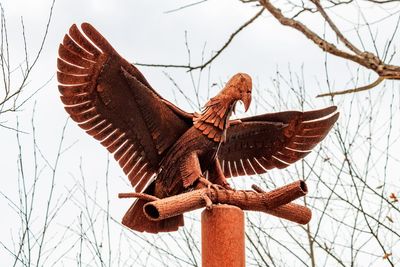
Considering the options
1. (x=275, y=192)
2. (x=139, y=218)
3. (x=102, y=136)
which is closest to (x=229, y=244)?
(x=275, y=192)

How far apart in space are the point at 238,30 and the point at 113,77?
1.86 metres

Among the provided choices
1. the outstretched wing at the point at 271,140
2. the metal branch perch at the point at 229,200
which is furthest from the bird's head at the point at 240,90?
the metal branch perch at the point at 229,200

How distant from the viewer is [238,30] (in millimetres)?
3867

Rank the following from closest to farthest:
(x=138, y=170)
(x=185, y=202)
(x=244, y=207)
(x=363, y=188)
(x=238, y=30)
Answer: (x=185, y=202), (x=244, y=207), (x=138, y=170), (x=363, y=188), (x=238, y=30)

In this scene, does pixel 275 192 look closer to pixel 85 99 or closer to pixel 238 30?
pixel 85 99

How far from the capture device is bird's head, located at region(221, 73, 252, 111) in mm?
2172

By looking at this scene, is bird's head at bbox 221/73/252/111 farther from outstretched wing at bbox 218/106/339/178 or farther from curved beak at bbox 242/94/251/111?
outstretched wing at bbox 218/106/339/178

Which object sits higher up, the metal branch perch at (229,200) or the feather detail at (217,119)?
the feather detail at (217,119)

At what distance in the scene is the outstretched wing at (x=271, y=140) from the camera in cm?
234

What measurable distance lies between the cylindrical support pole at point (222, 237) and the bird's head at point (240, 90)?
0.39 metres

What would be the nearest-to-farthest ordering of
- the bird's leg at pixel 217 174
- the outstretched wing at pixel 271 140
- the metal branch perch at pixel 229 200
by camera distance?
→ 1. the metal branch perch at pixel 229 200
2. the bird's leg at pixel 217 174
3. the outstretched wing at pixel 271 140

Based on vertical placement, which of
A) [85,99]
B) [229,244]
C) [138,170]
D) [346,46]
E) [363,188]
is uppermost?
[346,46]

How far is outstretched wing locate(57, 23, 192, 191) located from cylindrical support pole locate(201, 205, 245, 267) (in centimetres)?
36

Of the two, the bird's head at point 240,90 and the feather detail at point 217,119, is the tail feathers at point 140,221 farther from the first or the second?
the bird's head at point 240,90
